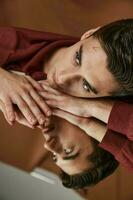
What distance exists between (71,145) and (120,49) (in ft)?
0.90

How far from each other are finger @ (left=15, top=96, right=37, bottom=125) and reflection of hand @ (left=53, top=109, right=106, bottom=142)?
0.10 metres

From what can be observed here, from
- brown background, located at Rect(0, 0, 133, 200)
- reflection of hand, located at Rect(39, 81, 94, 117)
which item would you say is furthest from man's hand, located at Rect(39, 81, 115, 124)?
brown background, located at Rect(0, 0, 133, 200)

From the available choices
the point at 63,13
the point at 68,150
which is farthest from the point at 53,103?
the point at 63,13

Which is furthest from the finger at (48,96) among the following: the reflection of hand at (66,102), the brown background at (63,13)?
the brown background at (63,13)

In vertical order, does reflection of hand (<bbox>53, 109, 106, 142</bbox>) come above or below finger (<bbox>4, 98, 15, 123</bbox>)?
below

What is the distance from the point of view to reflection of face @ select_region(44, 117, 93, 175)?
96cm

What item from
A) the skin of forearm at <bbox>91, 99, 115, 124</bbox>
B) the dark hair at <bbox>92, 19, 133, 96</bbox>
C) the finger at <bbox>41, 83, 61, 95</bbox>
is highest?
the dark hair at <bbox>92, 19, 133, 96</bbox>

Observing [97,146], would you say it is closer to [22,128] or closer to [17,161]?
[22,128]

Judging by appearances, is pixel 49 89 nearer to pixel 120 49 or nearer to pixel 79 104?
pixel 79 104

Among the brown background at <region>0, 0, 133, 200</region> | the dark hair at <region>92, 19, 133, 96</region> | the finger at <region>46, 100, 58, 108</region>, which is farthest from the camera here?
the brown background at <region>0, 0, 133, 200</region>

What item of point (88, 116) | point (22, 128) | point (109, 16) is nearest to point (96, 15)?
point (109, 16)

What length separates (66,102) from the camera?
93 cm

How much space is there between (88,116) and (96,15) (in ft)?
2.36

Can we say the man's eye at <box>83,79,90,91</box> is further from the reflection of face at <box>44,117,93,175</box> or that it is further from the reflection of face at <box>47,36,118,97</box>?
the reflection of face at <box>44,117,93,175</box>
